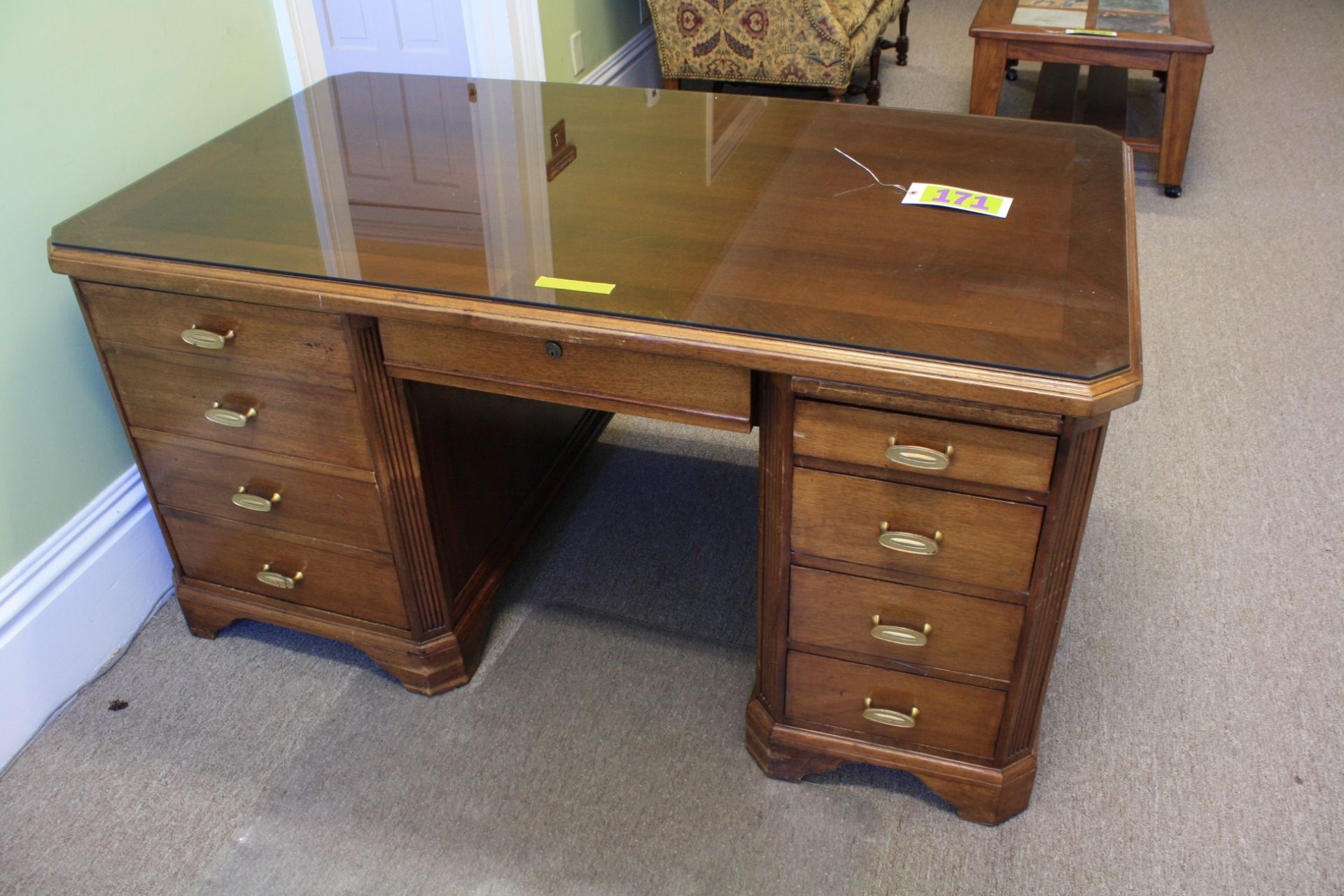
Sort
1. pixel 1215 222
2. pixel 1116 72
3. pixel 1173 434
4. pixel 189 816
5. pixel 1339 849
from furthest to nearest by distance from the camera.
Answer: pixel 1116 72
pixel 1215 222
pixel 1173 434
pixel 189 816
pixel 1339 849

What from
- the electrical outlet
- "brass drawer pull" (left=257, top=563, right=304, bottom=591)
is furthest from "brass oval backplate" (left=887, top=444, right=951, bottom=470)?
the electrical outlet

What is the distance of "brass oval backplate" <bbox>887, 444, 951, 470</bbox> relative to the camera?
1.19 metres

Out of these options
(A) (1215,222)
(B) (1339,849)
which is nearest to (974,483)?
(B) (1339,849)

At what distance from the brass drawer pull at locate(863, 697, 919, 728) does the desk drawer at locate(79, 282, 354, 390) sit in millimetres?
848

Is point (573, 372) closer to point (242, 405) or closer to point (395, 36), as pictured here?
point (242, 405)

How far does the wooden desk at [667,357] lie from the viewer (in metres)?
1.20

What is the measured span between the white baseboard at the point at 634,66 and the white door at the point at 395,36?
499 mm

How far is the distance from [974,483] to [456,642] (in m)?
0.91

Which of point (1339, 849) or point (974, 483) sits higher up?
point (974, 483)

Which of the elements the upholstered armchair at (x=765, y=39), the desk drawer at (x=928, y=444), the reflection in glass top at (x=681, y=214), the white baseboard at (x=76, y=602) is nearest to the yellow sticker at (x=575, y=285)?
the reflection in glass top at (x=681, y=214)

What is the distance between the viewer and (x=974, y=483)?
1.22 meters

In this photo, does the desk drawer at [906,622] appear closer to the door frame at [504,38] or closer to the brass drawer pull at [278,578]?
the brass drawer pull at [278,578]

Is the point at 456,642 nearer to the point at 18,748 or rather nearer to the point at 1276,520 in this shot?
the point at 18,748

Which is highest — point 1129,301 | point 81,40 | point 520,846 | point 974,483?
point 81,40
